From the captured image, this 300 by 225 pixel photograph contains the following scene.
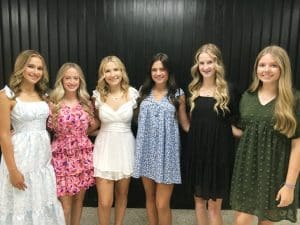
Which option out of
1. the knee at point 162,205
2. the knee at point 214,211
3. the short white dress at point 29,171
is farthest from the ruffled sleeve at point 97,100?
the knee at point 214,211

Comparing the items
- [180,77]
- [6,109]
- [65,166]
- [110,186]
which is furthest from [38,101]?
[180,77]

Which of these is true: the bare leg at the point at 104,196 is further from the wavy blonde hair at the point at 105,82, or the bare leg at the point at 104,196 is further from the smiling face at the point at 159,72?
the smiling face at the point at 159,72

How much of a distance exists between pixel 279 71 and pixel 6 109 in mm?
1718

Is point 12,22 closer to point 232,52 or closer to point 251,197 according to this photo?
point 232,52

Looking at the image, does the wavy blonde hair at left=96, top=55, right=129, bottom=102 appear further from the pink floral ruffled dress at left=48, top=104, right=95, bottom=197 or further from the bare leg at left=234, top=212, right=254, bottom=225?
the bare leg at left=234, top=212, right=254, bottom=225

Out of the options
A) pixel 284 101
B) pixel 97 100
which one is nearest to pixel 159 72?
pixel 97 100

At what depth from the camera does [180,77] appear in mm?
2926

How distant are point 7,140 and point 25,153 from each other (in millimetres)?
162

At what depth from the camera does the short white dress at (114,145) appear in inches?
92.0

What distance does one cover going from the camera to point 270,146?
6.03 ft

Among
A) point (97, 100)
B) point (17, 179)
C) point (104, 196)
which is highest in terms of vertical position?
point (97, 100)

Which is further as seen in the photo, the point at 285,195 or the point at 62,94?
the point at 62,94

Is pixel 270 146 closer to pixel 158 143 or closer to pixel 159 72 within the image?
pixel 158 143

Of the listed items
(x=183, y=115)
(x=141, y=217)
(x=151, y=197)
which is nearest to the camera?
(x=183, y=115)
